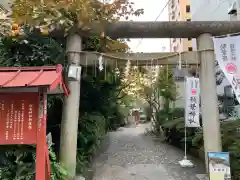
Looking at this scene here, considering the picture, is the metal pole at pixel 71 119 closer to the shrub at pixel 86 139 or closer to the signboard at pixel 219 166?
the shrub at pixel 86 139

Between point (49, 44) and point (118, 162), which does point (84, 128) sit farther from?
point (49, 44)

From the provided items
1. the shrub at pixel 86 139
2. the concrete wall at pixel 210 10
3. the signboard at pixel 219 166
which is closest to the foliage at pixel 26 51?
the shrub at pixel 86 139

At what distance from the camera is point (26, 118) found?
18.1 ft

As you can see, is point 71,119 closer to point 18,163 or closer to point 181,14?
point 18,163

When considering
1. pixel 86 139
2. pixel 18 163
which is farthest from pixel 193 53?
pixel 18 163

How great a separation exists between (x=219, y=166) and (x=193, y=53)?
3438mm

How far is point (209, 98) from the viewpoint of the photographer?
27.1 feet

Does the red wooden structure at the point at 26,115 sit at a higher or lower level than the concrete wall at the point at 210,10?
lower

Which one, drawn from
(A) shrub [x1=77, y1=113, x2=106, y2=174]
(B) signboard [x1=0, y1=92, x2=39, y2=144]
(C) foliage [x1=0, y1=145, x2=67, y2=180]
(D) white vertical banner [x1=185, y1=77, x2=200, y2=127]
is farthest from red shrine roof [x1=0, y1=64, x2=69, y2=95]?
(D) white vertical banner [x1=185, y1=77, x2=200, y2=127]

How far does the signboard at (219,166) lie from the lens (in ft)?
23.0

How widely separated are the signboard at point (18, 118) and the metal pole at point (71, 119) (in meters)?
2.35

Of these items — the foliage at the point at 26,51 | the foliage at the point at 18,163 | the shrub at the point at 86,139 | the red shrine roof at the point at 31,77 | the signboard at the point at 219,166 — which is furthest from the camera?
the shrub at the point at 86,139

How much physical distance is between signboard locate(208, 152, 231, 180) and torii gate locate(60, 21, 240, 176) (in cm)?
98

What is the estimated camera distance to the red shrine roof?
4.88 meters
